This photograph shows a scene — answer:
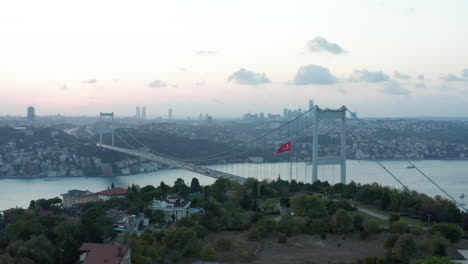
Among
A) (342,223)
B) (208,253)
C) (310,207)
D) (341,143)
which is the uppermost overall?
(341,143)

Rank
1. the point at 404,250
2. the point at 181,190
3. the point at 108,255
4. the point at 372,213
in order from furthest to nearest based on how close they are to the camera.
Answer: the point at 181,190 < the point at 372,213 < the point at 404,250 < the point at 108,255

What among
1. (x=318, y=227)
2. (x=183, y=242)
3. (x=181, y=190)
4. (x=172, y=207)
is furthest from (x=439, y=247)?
(x=181, y=190)

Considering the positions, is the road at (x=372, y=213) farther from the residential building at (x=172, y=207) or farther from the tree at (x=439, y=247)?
the residential building at (x=172, y=207)

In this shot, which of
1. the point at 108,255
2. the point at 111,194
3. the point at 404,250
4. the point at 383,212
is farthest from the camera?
the point at 111,194

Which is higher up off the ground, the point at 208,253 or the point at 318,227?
the point at 318,227

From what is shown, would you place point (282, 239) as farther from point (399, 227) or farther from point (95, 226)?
point (95, 226)

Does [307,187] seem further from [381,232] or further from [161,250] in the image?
[161,250]

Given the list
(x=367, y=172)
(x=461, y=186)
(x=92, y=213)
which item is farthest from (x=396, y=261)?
(x=367, y=172)

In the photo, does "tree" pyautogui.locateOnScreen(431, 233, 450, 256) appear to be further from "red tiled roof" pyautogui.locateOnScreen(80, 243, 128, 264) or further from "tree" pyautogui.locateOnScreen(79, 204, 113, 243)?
"tree" pyautogui.locateOnScreen(79, 204, 113, 243)
